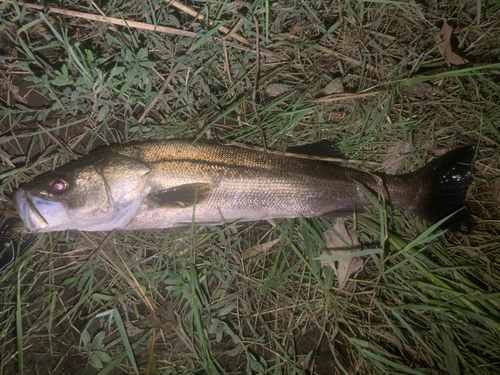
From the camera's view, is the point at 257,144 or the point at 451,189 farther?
the point at 257,144

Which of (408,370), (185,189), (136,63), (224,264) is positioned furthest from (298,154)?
(408,370)

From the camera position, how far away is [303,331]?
267 cm

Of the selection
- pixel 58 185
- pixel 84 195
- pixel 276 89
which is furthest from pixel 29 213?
pixel 276 89

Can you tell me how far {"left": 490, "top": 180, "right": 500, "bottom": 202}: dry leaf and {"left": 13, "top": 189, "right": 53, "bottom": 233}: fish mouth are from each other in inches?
159

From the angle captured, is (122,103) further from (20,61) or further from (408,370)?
(408,370)

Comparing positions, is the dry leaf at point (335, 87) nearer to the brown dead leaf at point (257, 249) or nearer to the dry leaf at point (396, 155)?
the dry leaf at point (396, 155)

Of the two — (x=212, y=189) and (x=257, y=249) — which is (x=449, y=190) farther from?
(x=212, y=189)

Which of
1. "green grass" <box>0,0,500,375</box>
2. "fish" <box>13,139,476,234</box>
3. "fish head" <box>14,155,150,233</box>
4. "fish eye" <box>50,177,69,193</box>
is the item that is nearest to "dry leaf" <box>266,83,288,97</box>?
"green grass" <box>0,0,500,375</box>

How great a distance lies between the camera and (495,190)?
2.69 m

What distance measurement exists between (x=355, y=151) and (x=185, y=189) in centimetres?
173

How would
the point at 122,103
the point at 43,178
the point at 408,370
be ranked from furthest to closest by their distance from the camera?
the point at 122,103 < the point at 408,370 < the point at 43,178

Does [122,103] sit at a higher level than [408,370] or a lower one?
higher

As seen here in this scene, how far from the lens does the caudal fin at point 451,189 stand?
2551 millimetres

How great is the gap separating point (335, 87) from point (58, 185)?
2580mm
